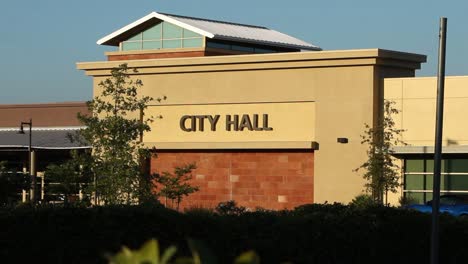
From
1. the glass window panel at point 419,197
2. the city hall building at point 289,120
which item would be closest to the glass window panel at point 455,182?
the city hall building at point 289,120

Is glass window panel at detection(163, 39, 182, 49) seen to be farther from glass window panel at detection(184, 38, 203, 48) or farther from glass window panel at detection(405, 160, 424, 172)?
glass window panel at detection(405, 160, 424, 172)

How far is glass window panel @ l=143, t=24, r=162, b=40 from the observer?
60.9 metres

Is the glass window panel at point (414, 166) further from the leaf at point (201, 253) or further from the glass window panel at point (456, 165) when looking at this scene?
the leaf at point (201, 253)

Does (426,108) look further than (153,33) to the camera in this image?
No

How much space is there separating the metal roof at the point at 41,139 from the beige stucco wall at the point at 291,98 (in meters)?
6.41

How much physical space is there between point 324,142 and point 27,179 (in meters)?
22.6

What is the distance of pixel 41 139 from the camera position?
58.1 metres

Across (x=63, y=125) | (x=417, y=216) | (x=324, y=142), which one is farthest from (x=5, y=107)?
(x=417, y=216)

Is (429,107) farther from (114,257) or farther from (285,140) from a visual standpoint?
(114,257)

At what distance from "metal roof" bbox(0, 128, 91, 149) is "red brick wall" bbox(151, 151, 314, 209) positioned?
8210 mm

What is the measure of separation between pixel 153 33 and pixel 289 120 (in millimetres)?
16300

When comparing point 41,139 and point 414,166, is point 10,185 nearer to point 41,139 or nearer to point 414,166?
point 414,166

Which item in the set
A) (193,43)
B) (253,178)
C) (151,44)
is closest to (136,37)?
(151,44)

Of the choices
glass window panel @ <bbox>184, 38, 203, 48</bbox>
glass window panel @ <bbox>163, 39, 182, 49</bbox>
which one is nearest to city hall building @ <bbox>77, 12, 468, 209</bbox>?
glass window panel @ <bbox>184, 38, 203, 48</bbox>
